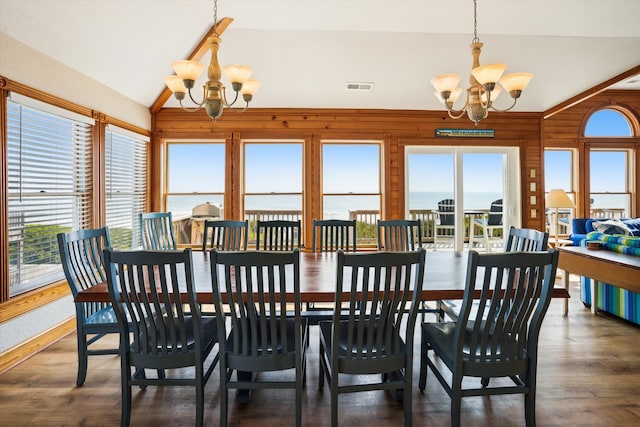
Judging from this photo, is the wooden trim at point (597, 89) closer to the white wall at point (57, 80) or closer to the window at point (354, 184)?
the window at point (354, 184)

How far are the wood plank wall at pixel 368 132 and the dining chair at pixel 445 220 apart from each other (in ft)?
2.16

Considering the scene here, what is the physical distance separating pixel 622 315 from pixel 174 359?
417cm

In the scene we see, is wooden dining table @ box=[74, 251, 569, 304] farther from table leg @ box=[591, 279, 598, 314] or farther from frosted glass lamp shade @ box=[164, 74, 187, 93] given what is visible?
table leg @ box=[591, 279, 598, 314]

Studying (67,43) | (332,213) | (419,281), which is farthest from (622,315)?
(67,43)

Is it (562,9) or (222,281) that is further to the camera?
(562,9)

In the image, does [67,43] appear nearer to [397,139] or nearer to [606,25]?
[397,139]

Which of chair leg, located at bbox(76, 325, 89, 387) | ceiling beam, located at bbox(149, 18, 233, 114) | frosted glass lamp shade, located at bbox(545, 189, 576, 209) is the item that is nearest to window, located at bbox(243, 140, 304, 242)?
ceiling beam, located at bbox(149, 18, 233, 114)

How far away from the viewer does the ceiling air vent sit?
4559 mm

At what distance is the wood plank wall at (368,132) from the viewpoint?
507 cm

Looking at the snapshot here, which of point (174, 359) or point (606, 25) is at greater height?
point (606, 25)

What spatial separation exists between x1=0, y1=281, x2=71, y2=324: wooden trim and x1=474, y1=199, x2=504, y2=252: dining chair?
5363 mm

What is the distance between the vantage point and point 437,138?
521 centimetres

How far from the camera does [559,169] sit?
22.8ft

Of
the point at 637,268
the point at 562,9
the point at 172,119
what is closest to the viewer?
the point at 637,268
